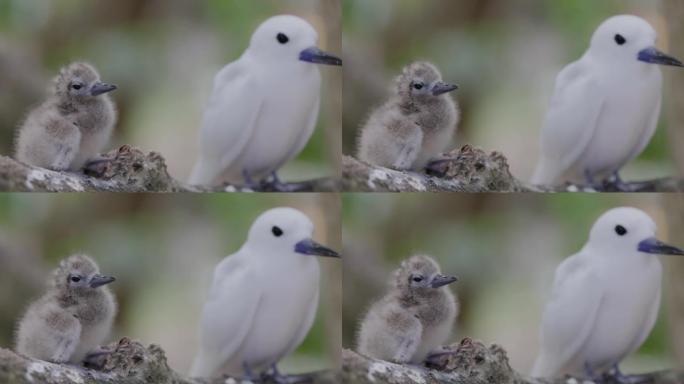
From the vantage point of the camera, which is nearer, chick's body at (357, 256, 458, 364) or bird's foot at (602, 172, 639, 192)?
chick's body at (357, 256, 458, 364)

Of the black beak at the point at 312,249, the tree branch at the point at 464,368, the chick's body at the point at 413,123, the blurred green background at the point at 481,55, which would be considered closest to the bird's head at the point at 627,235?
the blurred green background at the point at 481,55

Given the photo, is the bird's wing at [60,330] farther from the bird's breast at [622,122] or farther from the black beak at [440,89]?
the bird's breast at [622,122]

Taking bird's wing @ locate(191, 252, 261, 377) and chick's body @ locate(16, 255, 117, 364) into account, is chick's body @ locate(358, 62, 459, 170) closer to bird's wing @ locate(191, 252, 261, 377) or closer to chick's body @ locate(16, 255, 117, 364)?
bird's wing @ locate(191, 252, 261, 377)

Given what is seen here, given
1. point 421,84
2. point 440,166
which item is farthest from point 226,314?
point 421,84

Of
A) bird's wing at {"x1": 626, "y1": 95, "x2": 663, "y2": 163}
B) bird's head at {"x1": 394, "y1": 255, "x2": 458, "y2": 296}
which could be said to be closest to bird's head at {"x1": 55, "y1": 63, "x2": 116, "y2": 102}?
bird's head at {"x1": 394, "y1": 255, "x2": 458, "y2": 296}

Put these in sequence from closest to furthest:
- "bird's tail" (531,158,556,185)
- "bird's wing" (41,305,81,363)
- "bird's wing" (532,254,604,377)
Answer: "bird's wing" (41,305,81,363), "bird's wing" (532,254,604,377), "bird's tail" (531,158,556,185)

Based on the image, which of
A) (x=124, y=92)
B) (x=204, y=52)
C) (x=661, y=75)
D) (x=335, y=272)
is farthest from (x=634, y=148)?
(x=124, y=92)

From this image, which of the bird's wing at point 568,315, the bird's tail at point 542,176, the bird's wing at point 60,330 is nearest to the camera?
the bird's wing at point 60,330

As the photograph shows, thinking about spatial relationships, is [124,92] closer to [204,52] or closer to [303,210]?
[204,52]
